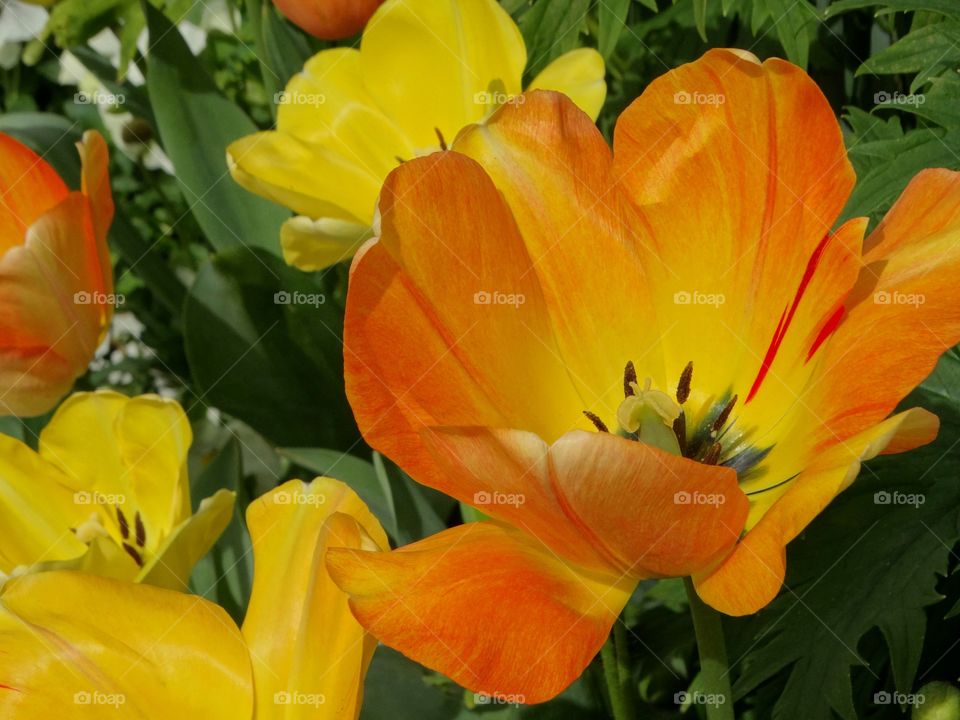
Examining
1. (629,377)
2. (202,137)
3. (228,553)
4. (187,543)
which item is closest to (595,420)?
(629,377)

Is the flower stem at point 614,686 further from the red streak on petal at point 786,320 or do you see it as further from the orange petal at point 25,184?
the orange petal at point 25,184

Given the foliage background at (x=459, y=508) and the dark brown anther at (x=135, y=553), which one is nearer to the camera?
the foliage background at (x=459, y=508)

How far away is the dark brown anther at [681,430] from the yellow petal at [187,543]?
0.87 feet

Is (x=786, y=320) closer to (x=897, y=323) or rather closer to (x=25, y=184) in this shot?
(x=897, y=323)

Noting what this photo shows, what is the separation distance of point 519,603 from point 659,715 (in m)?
0.42

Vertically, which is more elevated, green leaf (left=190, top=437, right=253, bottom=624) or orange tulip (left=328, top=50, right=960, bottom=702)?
orange tulip (left=328, top=50, right=960, bottom=702)

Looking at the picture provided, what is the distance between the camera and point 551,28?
1068 millimetres

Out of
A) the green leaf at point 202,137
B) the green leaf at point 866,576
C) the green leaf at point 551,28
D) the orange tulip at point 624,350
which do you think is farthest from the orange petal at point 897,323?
the green leaf at point 202,137

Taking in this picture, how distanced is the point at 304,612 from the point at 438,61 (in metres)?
0.48

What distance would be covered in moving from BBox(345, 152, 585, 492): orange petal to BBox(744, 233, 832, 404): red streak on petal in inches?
5.4

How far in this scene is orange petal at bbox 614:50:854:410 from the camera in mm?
644

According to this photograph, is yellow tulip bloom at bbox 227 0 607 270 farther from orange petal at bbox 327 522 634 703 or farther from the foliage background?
orange petal at bbox 327 522 634 703

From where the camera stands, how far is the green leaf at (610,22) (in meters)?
0.98

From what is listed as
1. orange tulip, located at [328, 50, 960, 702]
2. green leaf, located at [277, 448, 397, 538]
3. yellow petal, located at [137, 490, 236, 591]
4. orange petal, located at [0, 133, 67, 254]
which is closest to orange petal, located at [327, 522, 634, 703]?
orange tulip, located at [328, 50, 960, 702]
